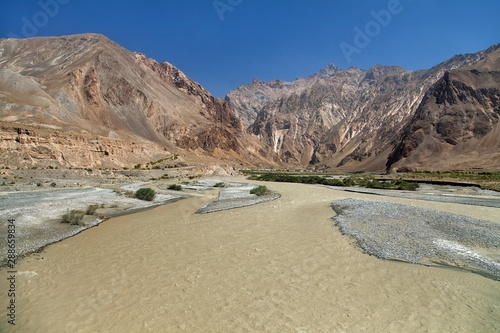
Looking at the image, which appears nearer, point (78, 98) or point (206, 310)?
point (206, 310)

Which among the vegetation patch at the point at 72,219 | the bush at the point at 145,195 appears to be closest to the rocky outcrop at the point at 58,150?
the bush at the point at 145,195

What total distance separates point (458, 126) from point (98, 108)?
117950 millimetres

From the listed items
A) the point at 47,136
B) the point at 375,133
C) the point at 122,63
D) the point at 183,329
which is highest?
the point at 122,63

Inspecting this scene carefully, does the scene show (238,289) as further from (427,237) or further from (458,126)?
(458,126)

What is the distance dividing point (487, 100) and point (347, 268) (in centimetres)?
13246

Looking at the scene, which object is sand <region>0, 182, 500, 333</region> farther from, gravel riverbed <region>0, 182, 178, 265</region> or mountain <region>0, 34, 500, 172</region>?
mountain <region>0, 34, 500, 172</region>

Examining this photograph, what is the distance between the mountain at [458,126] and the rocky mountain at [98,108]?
75.9 m

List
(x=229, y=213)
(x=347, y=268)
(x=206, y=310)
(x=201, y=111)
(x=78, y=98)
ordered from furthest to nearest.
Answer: (x=201, y=111)
(x=78, y=98)
(x=229, y=213)
(x=347, y=268)
(x=206, y=310)

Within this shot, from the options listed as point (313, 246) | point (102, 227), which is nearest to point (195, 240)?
point (313, 246)

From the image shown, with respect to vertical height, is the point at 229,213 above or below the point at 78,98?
below

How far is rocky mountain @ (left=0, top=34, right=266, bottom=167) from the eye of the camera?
58406 mm

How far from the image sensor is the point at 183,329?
6582mm

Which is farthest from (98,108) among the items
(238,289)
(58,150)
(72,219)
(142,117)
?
(238,289)

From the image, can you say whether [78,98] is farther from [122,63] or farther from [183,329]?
[183,329]
